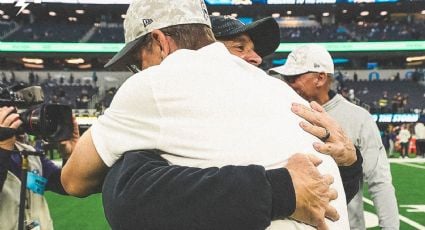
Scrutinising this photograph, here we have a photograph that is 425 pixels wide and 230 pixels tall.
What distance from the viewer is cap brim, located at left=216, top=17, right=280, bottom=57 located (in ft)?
6.56

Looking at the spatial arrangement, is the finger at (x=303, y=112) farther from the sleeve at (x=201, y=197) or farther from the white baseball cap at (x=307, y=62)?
the white baseball cap at (x=307, y=62)

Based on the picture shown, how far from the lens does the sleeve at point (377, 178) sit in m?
2.97

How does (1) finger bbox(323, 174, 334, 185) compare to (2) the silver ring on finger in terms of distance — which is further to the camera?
(2) the silver ring on finger

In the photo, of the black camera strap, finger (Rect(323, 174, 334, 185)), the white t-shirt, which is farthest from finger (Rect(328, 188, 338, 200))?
the black camera strap

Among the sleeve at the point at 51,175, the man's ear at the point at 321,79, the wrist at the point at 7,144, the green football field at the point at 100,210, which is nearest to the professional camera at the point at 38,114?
the wrist at the point at 7,144

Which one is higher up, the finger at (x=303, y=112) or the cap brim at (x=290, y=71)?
the cap brim at (x=290, y=71)

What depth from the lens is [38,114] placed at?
2.03 meters

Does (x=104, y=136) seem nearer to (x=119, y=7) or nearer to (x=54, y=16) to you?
(x=119, y=7)

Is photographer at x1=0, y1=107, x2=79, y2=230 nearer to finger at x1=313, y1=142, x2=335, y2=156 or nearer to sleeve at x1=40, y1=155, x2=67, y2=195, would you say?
sleeve at x1=40, y1=155, x2=67, y2=195

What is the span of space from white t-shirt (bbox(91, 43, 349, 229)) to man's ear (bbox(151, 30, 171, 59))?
3.7 inches

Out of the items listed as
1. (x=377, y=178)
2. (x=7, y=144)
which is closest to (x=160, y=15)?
(x=7, y=144)

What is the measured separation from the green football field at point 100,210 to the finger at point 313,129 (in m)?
5.11

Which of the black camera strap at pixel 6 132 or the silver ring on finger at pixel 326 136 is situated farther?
the black camera strap at pixel 6 132

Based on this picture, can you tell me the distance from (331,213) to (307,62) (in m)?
2.06
